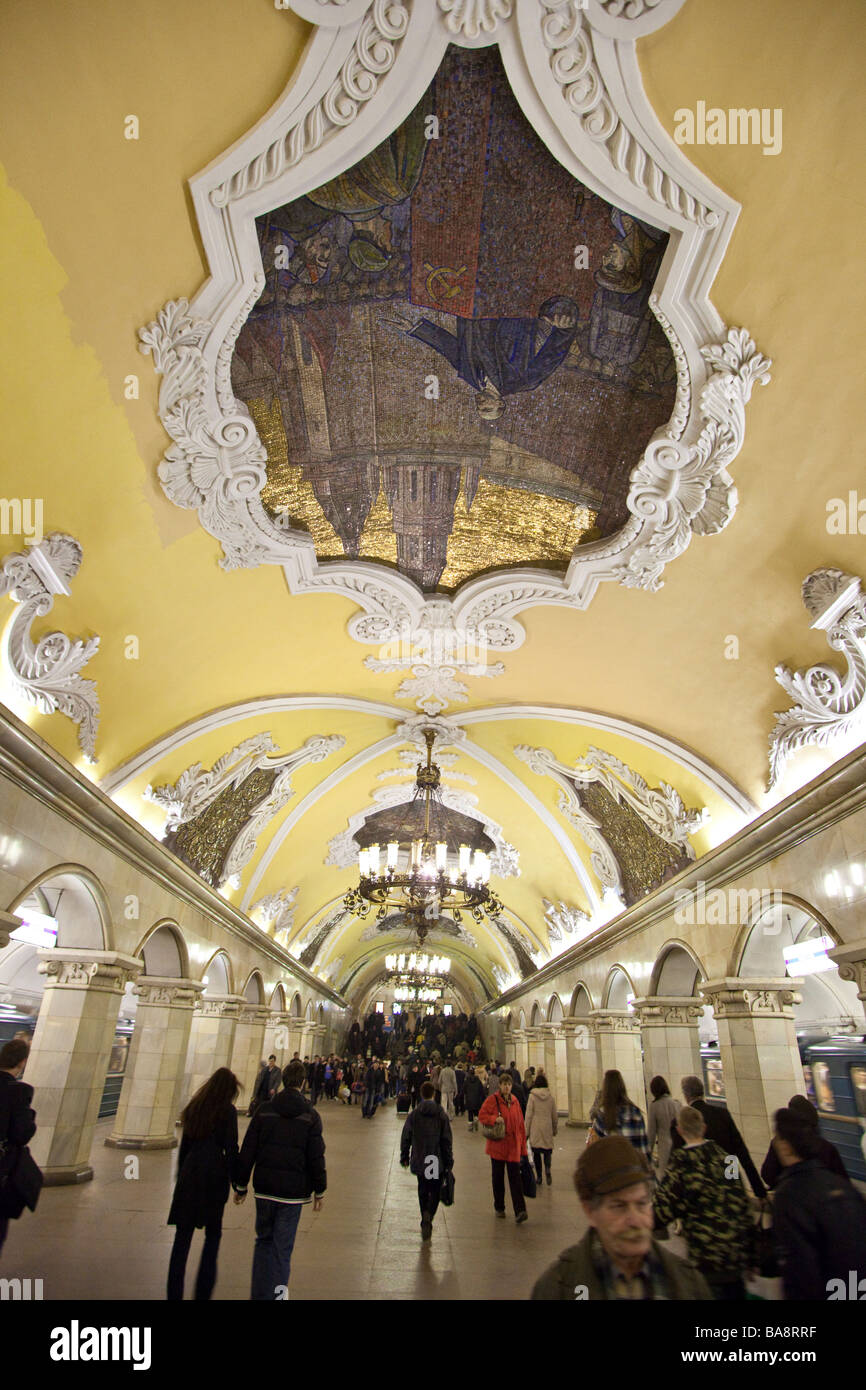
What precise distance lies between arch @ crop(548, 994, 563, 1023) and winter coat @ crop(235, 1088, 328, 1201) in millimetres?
13672

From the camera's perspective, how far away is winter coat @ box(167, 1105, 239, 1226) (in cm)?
376

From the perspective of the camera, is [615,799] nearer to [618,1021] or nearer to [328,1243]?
[618,1021]

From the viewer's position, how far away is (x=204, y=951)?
11.4m

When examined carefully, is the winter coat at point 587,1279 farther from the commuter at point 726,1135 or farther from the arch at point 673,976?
the arch at point 673,976

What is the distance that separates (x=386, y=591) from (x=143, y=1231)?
5.67 metres

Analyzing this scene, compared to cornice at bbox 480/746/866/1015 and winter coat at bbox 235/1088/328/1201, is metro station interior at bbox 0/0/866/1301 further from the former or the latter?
winter coat at bbox 235/1088/328/1201

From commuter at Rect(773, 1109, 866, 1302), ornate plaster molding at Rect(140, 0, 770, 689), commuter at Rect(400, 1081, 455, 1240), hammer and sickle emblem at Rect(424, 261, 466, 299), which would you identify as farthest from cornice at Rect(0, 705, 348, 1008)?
commuter at Rect(773, 1109, 866, 1302)

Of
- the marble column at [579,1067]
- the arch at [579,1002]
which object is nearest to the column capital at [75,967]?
the arch at [579,1002]

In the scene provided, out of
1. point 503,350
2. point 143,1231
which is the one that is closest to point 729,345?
point 503,350

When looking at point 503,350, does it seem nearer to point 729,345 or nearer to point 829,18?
point 729,345

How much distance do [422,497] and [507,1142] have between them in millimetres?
5987

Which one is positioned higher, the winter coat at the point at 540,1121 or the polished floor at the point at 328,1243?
the winter coat at the point at 540,1121

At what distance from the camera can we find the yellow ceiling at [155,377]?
332 cm

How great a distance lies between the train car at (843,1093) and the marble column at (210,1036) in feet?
31.7
